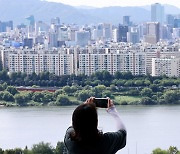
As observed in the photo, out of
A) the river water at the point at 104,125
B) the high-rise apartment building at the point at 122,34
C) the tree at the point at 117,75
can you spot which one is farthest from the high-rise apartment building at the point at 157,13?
the river water at the point at 104,125

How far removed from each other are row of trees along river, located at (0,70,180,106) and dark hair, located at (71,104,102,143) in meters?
10.1

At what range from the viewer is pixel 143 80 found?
43.4 feet

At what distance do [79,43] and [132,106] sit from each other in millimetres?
14467

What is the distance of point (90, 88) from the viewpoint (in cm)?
1261

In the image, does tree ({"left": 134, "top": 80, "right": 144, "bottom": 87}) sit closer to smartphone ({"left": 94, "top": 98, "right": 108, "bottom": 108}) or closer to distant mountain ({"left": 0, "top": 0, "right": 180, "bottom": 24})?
smartphone ({"left": 94, "top": 98, "right": 108, "bottom": 108})

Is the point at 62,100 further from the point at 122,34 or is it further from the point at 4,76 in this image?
the point at 122,34

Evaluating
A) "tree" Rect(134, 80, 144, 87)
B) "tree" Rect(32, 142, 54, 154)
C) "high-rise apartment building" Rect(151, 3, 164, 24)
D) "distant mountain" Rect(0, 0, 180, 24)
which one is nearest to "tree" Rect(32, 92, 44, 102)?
"tree" Rect(134, 80, 144, 87)

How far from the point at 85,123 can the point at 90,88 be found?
38.5 ft

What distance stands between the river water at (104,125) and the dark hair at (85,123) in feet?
14.3

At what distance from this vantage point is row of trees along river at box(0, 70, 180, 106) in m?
11.4

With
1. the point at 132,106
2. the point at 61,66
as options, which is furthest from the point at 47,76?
the point at 132,106

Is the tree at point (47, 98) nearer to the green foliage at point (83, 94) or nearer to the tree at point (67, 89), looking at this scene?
the green foliage at point (83, 94)

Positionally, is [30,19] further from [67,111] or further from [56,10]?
[67,111]

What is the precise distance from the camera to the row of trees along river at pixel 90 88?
11.4 metres
